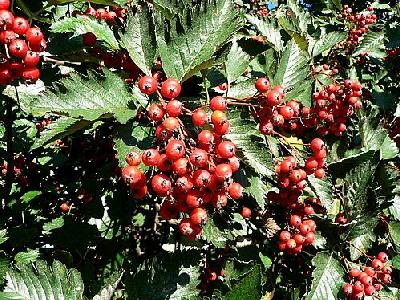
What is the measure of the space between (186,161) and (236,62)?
27.8 inches

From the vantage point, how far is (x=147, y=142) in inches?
63.8

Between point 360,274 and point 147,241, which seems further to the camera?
point 147,241

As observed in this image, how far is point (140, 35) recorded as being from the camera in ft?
5.54

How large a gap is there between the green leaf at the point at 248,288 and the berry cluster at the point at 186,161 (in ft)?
0.87

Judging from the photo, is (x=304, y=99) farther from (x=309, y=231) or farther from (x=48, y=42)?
(x=48, y=42)

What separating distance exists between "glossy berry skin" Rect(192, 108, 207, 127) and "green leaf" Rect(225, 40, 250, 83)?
0.43m

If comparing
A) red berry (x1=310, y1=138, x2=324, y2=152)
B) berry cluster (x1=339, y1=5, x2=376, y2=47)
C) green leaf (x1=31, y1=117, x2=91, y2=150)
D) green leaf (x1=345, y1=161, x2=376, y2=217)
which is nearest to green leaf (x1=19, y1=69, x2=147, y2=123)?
green leaf (x1=31, y1=117, x2=91, y2=150)

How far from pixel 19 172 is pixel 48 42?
1.59m

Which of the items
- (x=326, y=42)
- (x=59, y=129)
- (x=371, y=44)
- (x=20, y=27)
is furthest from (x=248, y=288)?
(x=371, y=44)

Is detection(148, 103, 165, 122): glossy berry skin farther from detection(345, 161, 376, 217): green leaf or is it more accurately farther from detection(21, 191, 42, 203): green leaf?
detection(21, 191, 42, 203): green leaf

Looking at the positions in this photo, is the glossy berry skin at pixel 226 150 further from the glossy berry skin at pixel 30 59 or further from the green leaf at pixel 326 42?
the green leaf at pixel 326 42

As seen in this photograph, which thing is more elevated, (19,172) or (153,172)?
(153,172)

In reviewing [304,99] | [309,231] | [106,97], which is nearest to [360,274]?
[309,231]

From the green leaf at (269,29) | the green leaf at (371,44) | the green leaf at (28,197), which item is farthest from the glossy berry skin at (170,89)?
the green leaf at (371,44)
